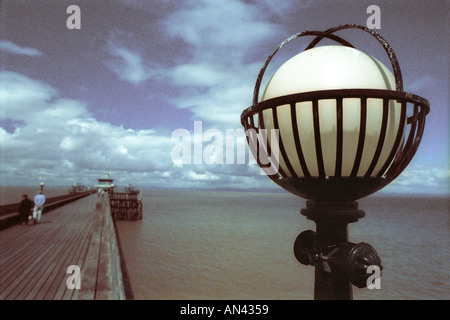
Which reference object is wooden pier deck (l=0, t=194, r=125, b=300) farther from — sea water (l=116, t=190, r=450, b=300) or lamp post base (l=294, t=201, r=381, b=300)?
sea water (l=116, t=190, r=450, b=300)

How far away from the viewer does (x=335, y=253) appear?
149 cm

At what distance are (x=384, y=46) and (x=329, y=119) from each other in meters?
0.50

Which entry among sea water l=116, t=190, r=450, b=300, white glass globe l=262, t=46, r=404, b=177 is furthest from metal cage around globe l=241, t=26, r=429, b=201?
sea water l=116, t=190, r=450, b=300

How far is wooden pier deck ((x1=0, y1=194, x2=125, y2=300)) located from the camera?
5913 mm

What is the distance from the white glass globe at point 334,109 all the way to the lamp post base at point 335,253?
0.21m

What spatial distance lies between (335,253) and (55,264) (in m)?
9.86

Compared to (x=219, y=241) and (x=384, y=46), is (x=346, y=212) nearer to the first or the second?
(x=384, y=46)

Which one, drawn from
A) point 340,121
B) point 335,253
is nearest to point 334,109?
point 340,121

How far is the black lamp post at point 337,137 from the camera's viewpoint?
52.3 inches

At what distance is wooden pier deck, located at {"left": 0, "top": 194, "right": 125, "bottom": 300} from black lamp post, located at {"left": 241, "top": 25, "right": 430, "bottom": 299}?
14.9ft

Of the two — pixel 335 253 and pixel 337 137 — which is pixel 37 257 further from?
pixel 337 137

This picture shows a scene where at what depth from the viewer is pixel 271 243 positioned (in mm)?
33000
